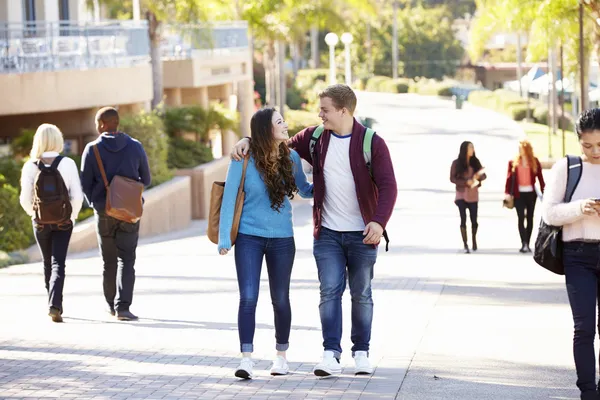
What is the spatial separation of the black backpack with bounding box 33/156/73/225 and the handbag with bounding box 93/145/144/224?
0.37m

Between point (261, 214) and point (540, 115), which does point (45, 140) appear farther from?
point (540, 115)

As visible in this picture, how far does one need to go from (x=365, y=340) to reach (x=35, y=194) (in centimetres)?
363

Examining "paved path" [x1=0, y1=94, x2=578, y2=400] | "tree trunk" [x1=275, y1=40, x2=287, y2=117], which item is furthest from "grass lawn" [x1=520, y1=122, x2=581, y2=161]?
"paved path" [x1=0, y1=94, x2=578, y2=400]

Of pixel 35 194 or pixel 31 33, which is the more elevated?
pixel 31 33

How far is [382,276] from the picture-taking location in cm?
1377

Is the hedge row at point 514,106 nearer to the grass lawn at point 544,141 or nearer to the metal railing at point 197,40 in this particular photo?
the grass lawn at point 544,141

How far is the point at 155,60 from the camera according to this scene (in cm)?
3030

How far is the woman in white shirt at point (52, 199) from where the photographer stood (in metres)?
9.88

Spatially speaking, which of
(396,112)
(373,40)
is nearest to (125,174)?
(396,112)

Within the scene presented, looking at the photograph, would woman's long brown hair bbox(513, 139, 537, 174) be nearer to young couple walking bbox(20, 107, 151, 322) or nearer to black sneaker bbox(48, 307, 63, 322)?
young couple walking bbox(20, 107, 151, 322)

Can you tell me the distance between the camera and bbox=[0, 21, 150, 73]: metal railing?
70.6ft

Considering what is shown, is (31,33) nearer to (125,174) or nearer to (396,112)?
(125,174)

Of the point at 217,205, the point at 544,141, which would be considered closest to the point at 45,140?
the point at 217,205

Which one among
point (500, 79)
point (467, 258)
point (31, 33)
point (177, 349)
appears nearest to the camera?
point (177, 349)
